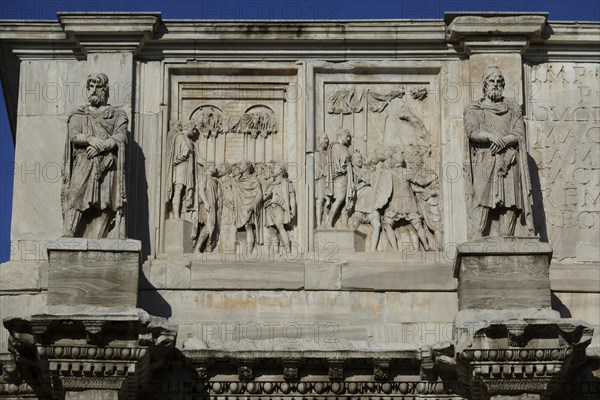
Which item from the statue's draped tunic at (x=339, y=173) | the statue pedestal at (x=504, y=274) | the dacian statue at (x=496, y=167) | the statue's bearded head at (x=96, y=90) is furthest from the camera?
the statue's draped tunic at (x=339, y=173)

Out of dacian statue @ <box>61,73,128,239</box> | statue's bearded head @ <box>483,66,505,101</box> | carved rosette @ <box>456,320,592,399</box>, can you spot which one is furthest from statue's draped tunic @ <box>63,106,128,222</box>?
carved rosette @ <box>456,320,592,399</box>

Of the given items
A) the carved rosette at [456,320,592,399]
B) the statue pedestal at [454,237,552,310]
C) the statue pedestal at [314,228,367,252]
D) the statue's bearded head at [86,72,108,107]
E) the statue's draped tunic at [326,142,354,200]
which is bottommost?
the carved rosette at [456,320,592,399]

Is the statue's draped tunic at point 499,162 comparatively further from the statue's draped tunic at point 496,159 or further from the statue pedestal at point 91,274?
the statue pedestal at point 91,274

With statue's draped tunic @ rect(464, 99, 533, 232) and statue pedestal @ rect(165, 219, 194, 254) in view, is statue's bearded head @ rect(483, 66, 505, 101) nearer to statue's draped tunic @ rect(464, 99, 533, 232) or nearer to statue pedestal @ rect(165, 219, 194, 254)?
statue's draped tunic @ rect(464, 99, 533, 232)

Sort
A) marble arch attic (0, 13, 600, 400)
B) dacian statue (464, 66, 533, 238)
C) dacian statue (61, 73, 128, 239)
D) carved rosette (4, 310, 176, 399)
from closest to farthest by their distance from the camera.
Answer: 1. carved rosette (4, 310, 176, 399)
2. marble arch attic (0, 13, 600, 400)
3. dacian statue (61, 73, 128, 239)
4. dacian statue (464, 66, 533, 238)

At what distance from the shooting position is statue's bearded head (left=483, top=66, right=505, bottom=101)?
2341 cm

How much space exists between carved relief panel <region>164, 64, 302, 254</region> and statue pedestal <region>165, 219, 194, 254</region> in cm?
1

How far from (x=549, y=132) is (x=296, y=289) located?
3.28 m

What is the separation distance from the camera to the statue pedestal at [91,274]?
2230 cm

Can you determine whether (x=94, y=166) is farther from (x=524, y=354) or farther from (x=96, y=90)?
(x=524, y=354)

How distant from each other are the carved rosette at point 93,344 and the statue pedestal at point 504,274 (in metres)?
3.05

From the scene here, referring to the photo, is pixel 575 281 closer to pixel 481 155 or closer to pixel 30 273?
pixel 481 155

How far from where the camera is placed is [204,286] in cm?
2312

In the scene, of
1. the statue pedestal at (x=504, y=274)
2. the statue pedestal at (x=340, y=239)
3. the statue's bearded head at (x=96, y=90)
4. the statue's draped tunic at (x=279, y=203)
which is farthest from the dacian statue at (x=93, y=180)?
the statue pedestal at (x=504, y=274)
